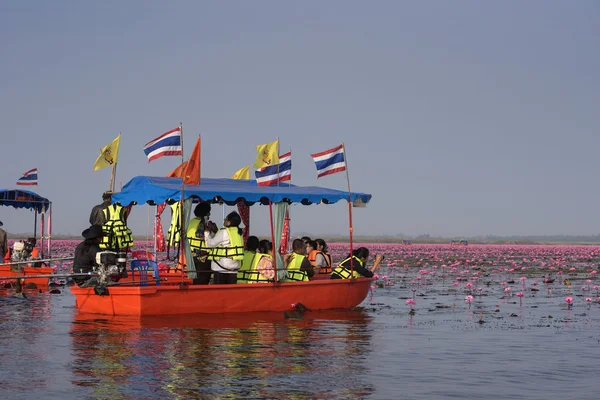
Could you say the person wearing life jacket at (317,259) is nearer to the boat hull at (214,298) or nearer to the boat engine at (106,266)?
the boat hull at (214,298)

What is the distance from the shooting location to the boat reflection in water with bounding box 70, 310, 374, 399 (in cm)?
1148

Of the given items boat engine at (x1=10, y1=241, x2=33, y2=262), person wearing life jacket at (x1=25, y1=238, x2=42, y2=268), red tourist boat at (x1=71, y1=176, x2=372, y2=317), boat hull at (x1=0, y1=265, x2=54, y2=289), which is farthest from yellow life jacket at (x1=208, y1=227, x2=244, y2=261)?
person wearing life jacket at (x1=25, y1=238, x2=42, y2=268)

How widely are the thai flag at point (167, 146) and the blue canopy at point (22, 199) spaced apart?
45.5 ft

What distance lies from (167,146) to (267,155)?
243 cm

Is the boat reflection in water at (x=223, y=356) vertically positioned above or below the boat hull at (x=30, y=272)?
below

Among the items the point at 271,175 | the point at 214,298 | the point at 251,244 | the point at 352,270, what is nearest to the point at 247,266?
the point at 251,244

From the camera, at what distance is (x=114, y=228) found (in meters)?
20.6

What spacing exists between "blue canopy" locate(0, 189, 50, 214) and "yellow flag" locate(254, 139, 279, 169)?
13974 millimetres

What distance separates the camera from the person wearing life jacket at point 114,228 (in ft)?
67.4

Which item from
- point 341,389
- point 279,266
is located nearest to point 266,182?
point 279,266

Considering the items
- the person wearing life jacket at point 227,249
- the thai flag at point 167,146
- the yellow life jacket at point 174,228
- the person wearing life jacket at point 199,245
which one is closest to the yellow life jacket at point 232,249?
the person wearing life jacket at point 227,249

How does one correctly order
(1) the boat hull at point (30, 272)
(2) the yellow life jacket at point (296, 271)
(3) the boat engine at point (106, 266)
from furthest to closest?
1. (1) the boat hull at point (30, 272)
2. (2) the yellow life jacket at point (296, 271)
3. (3) the boat engine at point (106, 266)

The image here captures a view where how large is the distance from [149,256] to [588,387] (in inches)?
556

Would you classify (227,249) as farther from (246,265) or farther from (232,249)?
(246,265)
